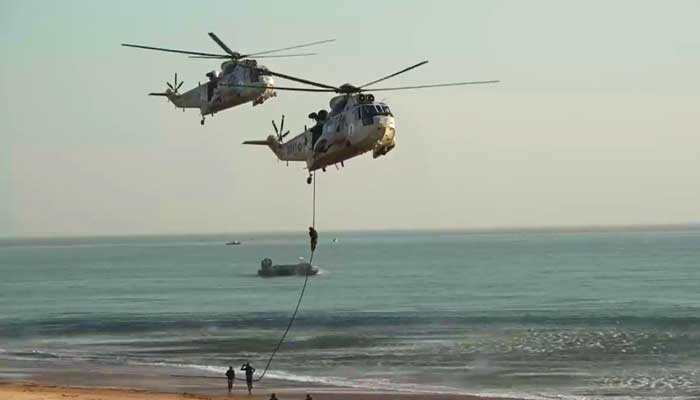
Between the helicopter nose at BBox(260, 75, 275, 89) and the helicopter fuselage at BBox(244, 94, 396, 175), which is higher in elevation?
the helicopter nose at BBox(260, 75, 275, 89)

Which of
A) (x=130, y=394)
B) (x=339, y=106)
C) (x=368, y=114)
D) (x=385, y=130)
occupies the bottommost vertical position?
(x=130, y=394)

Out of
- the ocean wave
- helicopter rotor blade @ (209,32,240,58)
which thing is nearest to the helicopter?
helicopter rotor blade @ (209,32,240,58)

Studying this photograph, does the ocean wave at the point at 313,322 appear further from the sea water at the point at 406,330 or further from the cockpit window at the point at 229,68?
the cockpit window at the point at 229,68

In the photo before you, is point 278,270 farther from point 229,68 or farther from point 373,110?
point 373,110

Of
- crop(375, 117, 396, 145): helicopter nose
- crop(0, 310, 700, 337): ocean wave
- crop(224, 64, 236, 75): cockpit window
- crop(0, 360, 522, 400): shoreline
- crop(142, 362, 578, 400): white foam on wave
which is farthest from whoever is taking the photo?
crop(0, 310, 700, 337): ocean wave

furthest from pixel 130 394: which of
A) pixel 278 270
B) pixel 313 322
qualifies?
pixel 278 270

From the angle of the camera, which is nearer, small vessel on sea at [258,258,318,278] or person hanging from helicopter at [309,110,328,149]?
person hanging from helicopter at [309,110,328,149]

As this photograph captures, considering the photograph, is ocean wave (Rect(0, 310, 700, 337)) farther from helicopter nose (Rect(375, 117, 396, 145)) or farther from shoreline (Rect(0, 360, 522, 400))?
helicopter nose (Rect(375, 117, 396, 145))

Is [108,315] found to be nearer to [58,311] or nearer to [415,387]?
[58,311]

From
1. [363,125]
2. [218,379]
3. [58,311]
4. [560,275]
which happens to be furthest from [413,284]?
[363,125]

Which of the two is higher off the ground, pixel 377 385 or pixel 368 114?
pixel 368 114

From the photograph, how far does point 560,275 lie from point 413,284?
29269 mm

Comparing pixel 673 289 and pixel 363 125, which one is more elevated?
pixel 363 125

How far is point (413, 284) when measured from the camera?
5792 inches
